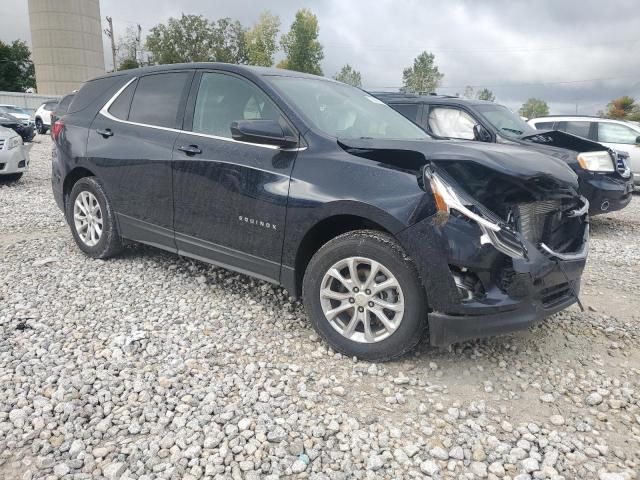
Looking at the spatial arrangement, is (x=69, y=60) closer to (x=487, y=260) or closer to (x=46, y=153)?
(x=46, y=153)

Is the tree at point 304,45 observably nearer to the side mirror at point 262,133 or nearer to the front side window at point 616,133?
the front side window at point 616,133

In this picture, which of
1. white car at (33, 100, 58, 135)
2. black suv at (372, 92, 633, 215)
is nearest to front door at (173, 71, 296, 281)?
black suv at (372, 92, 633, 215)

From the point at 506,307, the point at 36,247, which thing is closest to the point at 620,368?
the point at 506,307

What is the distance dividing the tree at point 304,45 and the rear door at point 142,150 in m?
44.6

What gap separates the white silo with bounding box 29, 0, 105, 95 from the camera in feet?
186

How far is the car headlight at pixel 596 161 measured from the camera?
664cm

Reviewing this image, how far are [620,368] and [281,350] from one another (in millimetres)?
2120

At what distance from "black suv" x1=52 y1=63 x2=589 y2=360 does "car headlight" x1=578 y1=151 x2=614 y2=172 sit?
3.62 meters

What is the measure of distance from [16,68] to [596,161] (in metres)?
67.6

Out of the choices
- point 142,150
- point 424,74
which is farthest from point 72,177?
point 424,74

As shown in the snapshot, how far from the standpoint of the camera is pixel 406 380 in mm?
2928

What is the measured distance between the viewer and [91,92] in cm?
493

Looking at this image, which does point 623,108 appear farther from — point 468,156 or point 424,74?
point 468,156

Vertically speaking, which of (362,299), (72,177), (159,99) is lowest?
(362,299)
